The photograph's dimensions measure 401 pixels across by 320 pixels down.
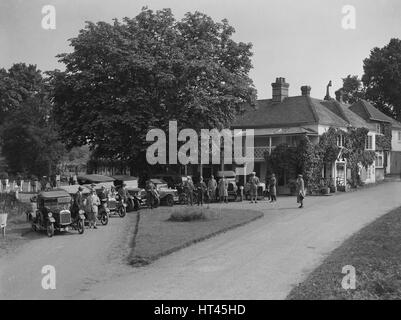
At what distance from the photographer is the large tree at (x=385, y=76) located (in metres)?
71.7

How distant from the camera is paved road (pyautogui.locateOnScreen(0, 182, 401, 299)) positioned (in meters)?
11.3

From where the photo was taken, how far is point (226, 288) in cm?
1130

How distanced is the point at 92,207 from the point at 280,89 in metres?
29.3

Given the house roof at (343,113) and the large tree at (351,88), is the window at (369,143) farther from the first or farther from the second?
the large tree at (351,88)

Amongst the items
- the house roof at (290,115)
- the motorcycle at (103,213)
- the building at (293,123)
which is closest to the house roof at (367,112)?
the building at (293,123)

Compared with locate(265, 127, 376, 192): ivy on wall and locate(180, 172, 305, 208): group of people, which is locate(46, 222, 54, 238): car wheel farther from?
locate(265, 127, 376, 192): ivy on wall

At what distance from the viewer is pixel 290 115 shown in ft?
142

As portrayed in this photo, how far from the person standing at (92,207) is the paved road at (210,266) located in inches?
78.9

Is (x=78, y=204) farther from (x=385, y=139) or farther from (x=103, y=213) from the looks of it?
(x=385, y=139)

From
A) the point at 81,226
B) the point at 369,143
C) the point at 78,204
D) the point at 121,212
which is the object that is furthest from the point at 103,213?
the point at 369,143

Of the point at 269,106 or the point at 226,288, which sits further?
the point at 269,106
